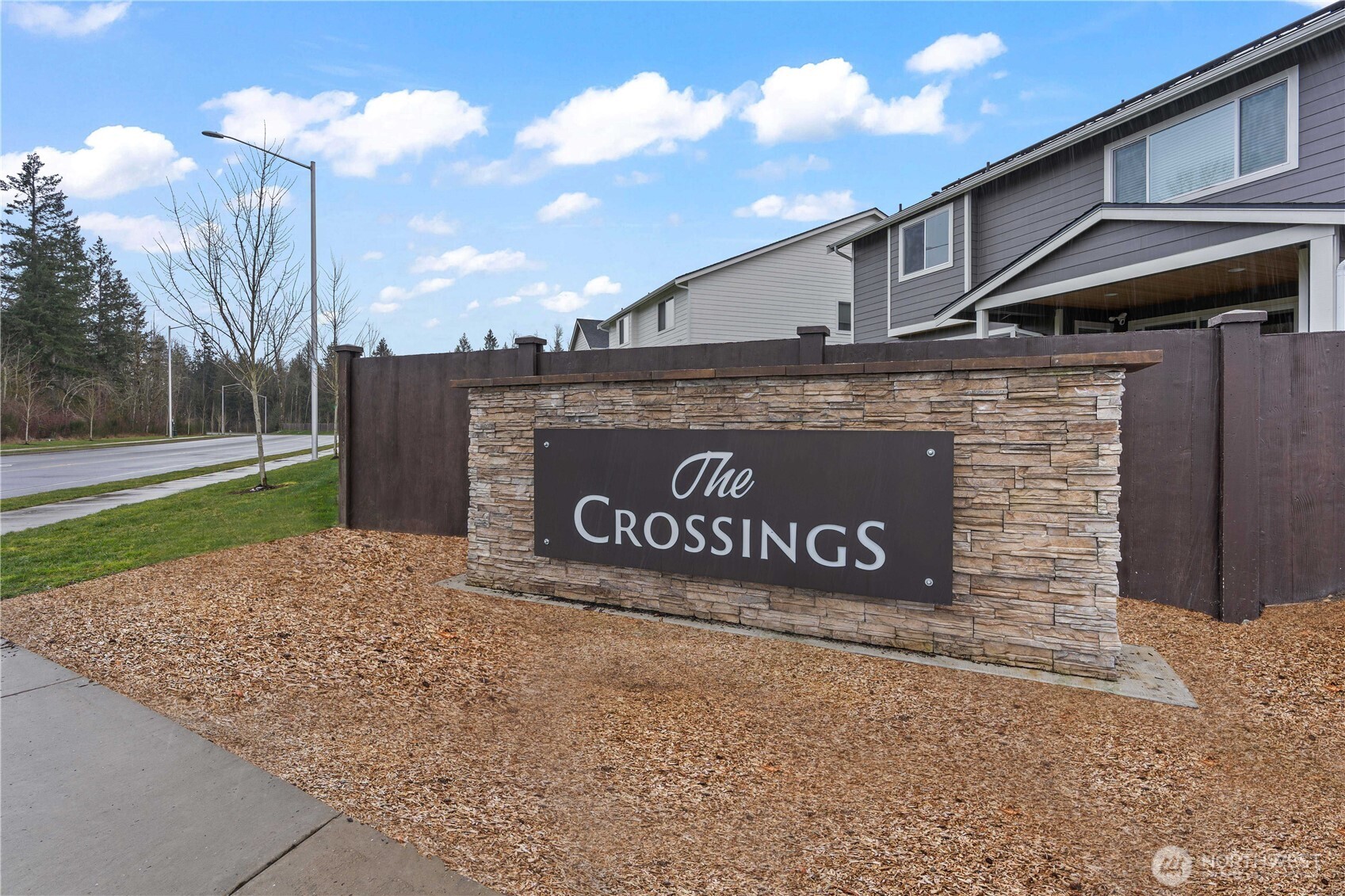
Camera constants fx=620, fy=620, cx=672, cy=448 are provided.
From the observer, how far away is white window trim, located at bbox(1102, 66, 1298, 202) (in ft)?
23.8

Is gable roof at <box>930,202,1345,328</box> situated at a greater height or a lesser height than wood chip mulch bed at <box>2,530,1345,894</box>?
greater

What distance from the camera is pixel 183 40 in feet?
28.7

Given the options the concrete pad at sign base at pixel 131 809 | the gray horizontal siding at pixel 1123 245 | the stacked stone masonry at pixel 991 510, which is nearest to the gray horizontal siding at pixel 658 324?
the gray horizontal siding at pixel 1123 245

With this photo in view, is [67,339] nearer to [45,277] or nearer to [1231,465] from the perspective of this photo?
[45,277]

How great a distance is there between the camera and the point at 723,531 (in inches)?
180

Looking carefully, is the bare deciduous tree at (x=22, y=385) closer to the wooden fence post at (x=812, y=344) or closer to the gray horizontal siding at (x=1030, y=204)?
the wooden fence post at (x=812, y=344)

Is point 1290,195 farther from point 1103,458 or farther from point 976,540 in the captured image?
point 976,540

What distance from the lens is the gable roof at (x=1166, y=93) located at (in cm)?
695

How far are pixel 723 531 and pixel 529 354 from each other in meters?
3.34

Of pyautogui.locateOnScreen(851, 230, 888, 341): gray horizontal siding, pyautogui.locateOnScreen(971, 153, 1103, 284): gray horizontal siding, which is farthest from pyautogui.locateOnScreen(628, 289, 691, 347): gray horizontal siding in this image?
pyautogui.locateOnScreen(971, 153, 1103, 284): gray horizontal siding

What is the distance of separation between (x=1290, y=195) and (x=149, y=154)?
16.3 metres

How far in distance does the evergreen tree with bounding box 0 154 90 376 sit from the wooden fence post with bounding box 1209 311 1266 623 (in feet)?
161

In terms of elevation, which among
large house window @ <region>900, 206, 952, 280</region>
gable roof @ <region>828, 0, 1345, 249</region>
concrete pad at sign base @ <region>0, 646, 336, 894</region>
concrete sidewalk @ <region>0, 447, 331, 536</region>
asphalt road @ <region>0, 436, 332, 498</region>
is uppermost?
gable roof @ <region>828, 0, 1345, 249</region>

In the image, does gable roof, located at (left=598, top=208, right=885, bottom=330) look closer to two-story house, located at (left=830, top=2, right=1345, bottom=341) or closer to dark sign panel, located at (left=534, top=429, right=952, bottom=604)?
two-story house, located at (left=830, top=2, right=1345, bottom=341)
